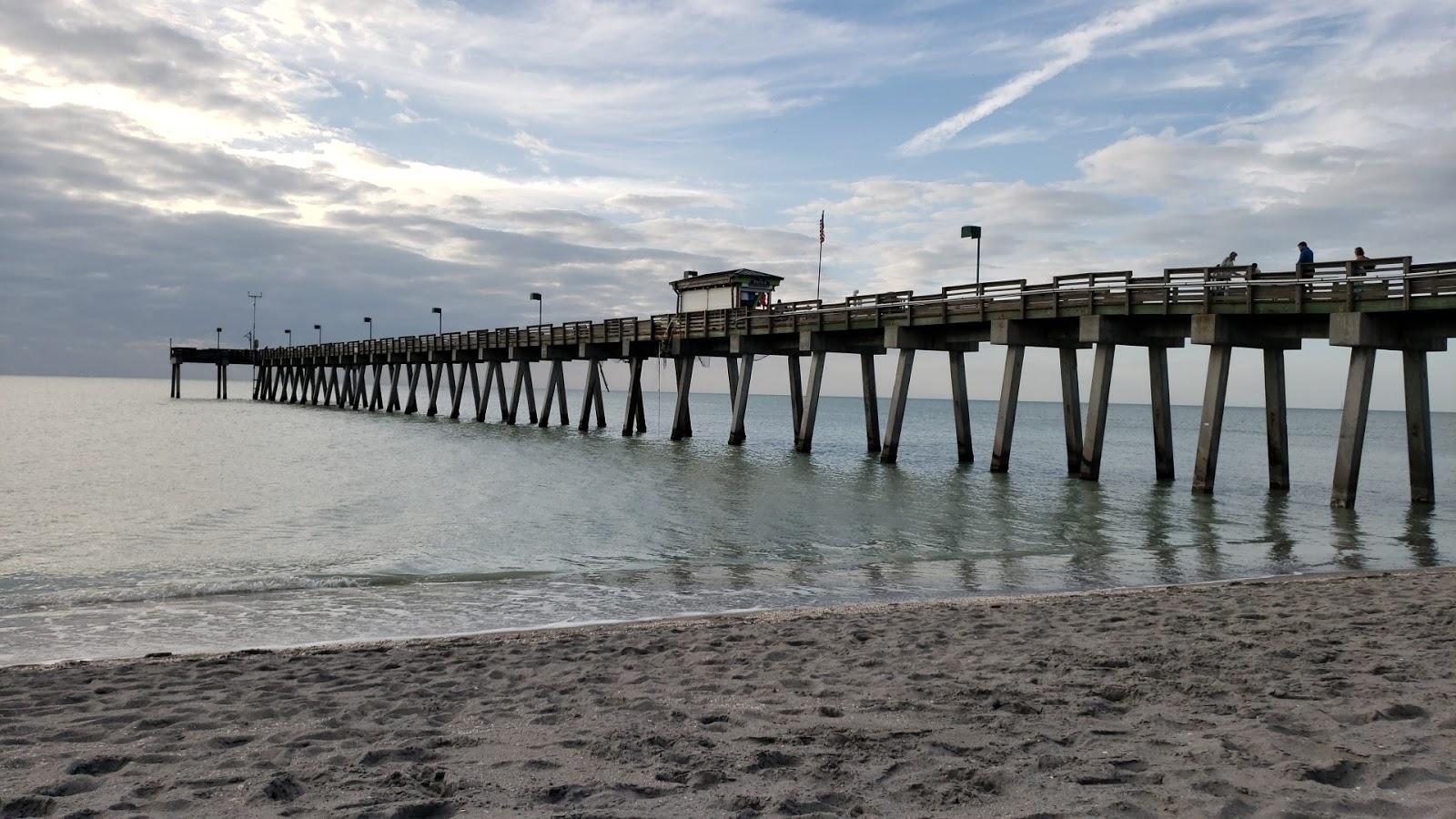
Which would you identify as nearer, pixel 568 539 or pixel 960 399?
pixel 568 539

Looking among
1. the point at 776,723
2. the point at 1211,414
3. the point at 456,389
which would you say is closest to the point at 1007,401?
the point at 1211,414

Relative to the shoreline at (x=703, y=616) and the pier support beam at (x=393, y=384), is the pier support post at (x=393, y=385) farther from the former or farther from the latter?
the shoreline at (x=703, y=616)

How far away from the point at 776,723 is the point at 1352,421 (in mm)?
19246

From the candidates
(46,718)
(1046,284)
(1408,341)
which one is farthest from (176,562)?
(1408,341)

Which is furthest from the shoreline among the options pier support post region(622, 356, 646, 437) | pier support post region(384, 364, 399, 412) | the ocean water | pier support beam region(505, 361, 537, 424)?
pier support post region(384, 364, 399, 412)

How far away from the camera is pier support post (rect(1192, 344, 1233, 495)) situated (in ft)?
74.1

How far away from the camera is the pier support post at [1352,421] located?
19719 millimetres

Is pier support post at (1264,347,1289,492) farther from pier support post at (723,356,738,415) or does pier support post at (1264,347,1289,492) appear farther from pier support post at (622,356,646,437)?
pier support post at (622,356,646,437)

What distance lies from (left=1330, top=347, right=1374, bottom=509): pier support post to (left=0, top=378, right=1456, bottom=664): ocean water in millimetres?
856

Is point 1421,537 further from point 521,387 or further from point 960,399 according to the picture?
point 521,387

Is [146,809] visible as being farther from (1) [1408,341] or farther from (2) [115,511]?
(1) [1408,341]

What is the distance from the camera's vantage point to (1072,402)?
2730cm

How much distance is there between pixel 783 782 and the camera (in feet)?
15.4

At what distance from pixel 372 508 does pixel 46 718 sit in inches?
595
